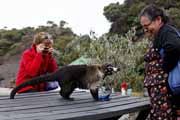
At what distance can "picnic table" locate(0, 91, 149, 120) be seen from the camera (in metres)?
2.31

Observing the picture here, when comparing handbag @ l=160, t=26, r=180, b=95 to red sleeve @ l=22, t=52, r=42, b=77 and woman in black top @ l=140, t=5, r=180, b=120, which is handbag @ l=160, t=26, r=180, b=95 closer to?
woman in black top @ l=140, t=5, r=180, b=120

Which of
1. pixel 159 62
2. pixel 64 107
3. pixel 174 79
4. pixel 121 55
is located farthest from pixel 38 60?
pixel 121 55

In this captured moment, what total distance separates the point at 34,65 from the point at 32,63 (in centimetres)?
3

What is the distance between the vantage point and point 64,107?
2.64 m

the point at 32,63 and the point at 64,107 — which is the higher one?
the point at 32,63

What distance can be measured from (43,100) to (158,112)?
2.48ft

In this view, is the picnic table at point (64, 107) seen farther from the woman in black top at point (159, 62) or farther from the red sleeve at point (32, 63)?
the red sleeve at point (32, 63)

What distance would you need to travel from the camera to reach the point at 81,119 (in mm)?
2338

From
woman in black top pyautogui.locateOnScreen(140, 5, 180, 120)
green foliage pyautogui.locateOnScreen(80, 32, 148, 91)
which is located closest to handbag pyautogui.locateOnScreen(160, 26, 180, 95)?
woman in black top pyautogui.locateOnScreen(140, 5, 180, 120)

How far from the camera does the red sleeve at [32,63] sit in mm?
3643

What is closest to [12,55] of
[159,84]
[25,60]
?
[25,60]

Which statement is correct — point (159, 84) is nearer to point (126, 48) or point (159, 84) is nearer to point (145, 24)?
point (145, 24)

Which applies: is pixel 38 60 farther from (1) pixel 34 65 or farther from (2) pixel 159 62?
(2) pixel 159 62

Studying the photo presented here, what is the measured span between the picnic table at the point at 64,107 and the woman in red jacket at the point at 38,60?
39 centimetres
